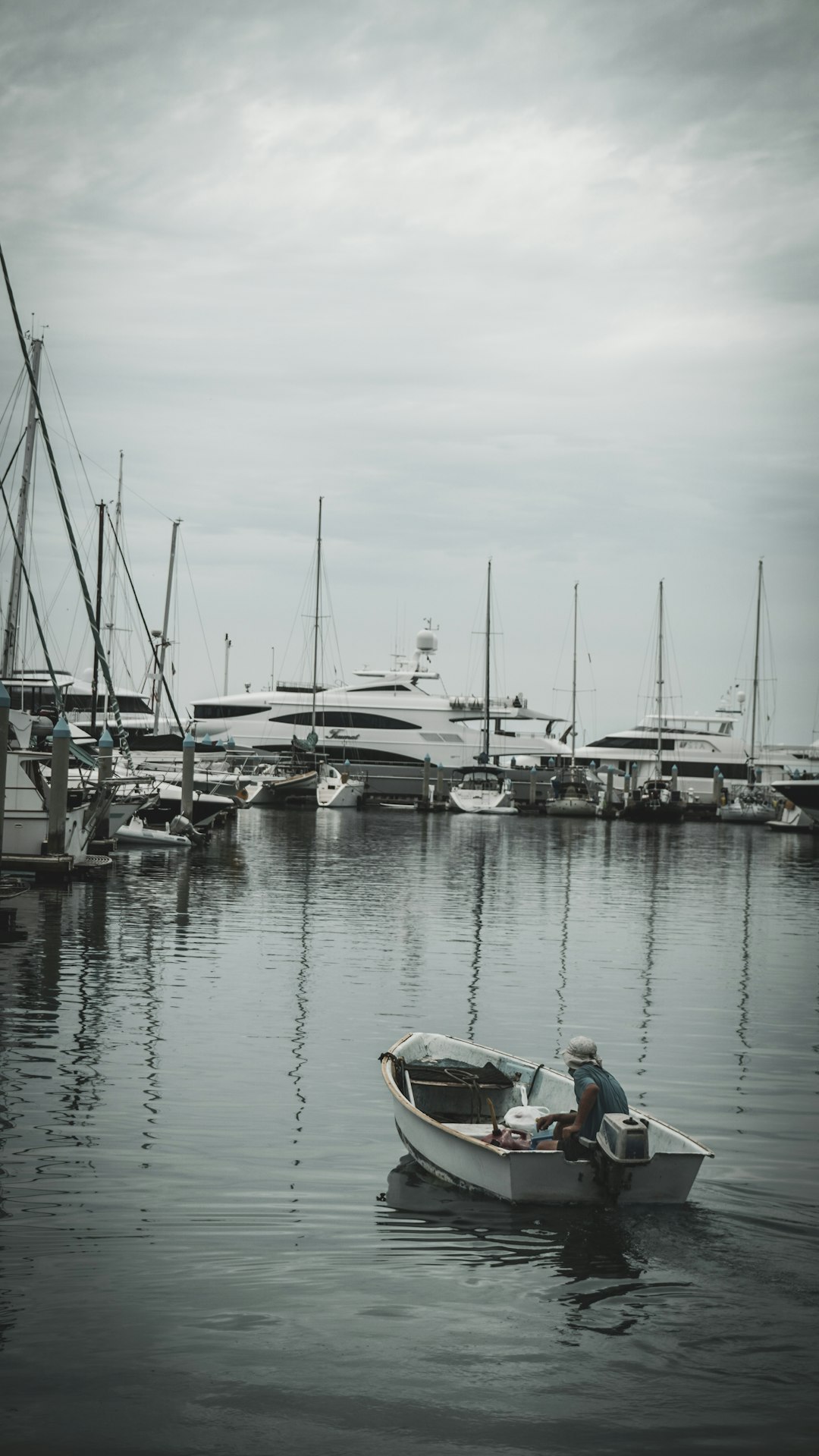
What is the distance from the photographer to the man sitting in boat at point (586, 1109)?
949cm

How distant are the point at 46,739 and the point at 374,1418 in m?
30.1

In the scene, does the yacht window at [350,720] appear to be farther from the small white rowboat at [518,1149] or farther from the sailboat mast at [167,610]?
the small white rowboat at [518,1149]

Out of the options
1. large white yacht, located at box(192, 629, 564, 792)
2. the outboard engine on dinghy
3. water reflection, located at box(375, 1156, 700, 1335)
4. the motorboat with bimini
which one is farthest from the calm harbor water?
large white yacht, located at box(192, 629, 564, 792)

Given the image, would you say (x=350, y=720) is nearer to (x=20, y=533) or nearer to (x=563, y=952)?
(x=20, y=533)

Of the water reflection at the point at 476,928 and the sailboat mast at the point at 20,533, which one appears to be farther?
the sailboat mast at the point at 20,533

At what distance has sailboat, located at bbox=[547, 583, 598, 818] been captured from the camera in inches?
3105

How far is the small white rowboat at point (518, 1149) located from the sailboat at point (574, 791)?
67487 millimetres

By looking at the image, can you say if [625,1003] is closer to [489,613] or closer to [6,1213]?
[6,1213]

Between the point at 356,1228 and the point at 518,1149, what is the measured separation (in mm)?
1346

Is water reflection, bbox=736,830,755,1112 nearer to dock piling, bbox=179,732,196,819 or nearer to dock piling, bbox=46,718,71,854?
dock piling, bbox=46,718,71,854

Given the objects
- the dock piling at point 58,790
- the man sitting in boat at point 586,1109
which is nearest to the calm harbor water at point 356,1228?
the man sitting in boat at point 586,1109

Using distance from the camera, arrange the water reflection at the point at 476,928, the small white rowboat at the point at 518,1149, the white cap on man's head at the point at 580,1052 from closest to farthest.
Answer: the small white rowboat at the point at 518,1149 → the white cap on man's head at the point at 580,1052 → the water reflection at the point at 476,928

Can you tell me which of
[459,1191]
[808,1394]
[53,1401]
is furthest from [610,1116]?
[53,1401]

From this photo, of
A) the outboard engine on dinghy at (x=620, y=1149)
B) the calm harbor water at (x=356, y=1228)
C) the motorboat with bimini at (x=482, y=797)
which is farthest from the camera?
the motorboat with bimini at (x=482, y=797)
